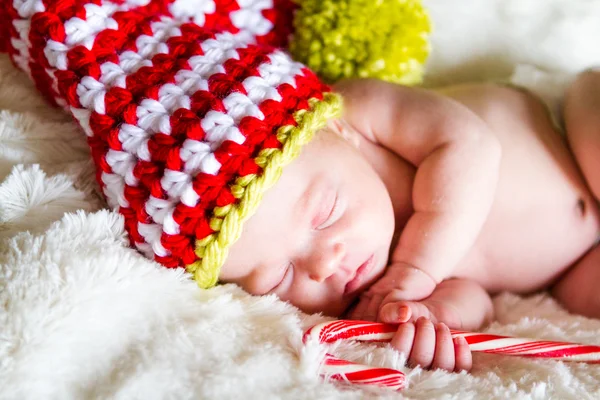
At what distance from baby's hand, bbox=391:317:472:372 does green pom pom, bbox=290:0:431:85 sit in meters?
0.59

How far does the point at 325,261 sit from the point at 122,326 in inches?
13.4

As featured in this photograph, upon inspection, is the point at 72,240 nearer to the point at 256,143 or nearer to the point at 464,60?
the point at 256,143

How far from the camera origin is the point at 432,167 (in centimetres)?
108

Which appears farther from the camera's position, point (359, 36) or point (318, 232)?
point (359, 36)

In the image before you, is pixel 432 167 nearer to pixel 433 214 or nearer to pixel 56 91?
pixel 433 214

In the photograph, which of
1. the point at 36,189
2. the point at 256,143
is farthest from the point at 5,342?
the point at 256,143

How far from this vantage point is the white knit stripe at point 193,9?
1079 mm

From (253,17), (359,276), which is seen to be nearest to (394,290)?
(359,276)

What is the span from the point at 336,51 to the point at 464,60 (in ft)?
1.33

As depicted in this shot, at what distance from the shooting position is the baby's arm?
3.46ft

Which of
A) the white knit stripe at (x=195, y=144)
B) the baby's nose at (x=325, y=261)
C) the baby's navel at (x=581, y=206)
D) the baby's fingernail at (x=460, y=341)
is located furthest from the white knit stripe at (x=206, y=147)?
the baby's navel at (x=581, y=206)

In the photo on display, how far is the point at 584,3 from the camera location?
4.48 feet

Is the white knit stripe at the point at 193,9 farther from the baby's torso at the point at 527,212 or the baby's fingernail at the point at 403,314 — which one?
the baby's fingernail at the point at 403,314

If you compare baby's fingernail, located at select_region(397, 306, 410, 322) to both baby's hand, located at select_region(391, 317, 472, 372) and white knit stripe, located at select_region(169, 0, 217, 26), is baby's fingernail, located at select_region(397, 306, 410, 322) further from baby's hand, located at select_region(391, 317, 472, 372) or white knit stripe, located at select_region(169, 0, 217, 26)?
white knit stripe, located at select_region(169, 0, 217, 26)
